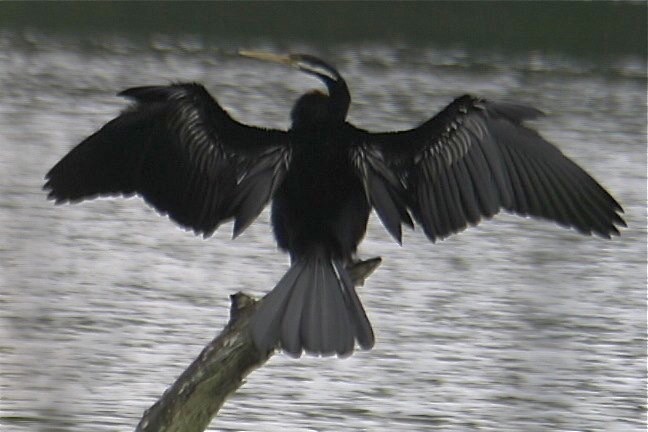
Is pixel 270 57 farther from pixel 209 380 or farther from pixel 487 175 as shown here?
pixel 209 380

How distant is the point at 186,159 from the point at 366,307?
3270 millimetres

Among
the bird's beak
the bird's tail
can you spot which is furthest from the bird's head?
the bird's tail

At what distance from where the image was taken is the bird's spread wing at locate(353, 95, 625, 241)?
4.21 metres

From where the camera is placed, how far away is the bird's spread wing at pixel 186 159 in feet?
13.6

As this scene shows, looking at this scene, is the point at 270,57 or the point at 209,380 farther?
the point at 270,57

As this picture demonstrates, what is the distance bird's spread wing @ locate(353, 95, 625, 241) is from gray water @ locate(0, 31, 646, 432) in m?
0.71

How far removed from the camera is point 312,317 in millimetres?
3818

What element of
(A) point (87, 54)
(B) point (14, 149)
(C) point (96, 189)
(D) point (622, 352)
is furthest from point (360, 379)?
(A) point (87, 54)

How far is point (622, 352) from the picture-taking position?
270 inches

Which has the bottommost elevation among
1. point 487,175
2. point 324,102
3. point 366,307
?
point 366,307

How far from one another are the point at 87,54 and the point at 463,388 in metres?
8.03

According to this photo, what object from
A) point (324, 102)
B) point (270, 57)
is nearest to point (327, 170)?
point (324, 102)

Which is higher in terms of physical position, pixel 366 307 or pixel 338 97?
pixel 338 97

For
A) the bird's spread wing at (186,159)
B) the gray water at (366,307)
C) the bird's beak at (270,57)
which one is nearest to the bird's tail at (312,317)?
the bird's spread wing at (186,159)
